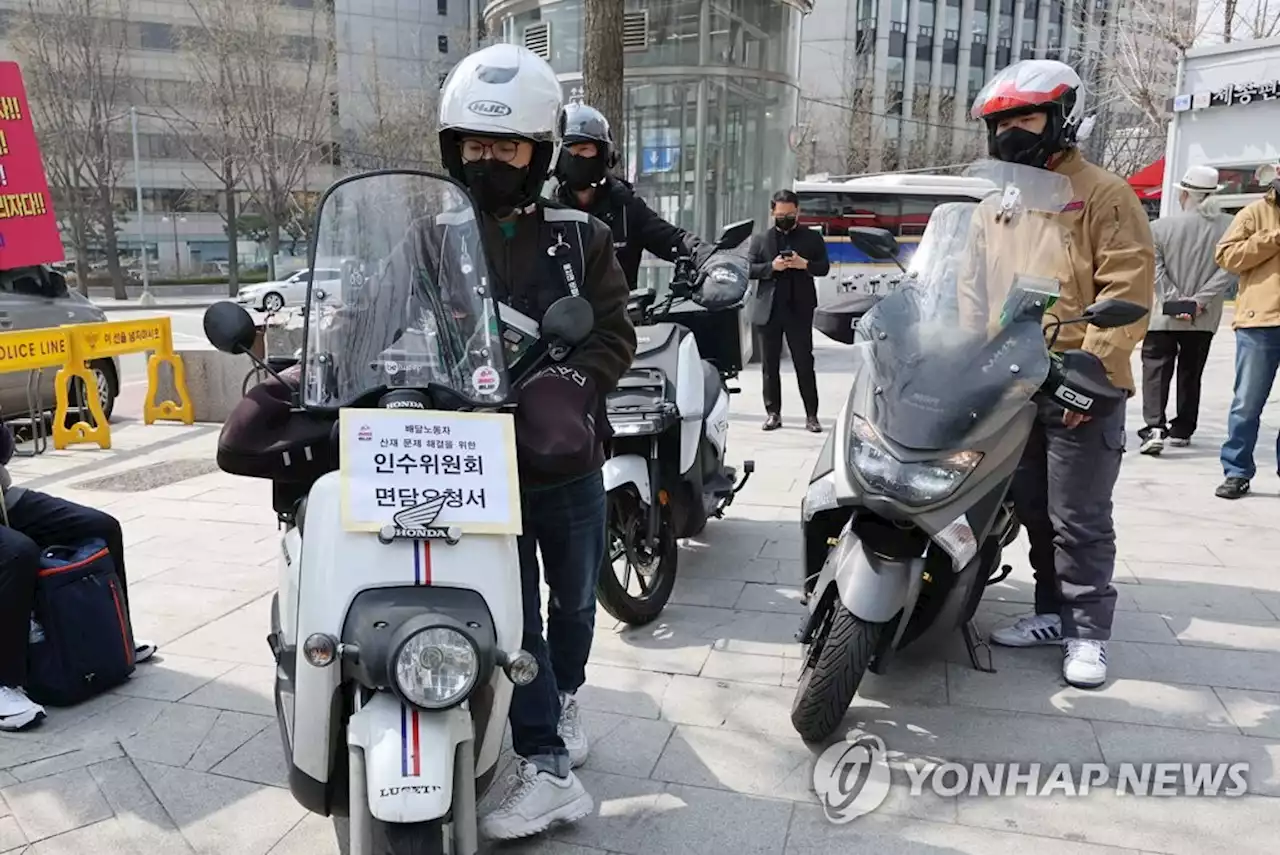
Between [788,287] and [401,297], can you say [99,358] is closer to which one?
[788,287]

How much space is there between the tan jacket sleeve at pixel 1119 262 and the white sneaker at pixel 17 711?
368 centimetres

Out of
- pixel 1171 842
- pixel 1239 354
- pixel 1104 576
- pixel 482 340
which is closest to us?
pixel 482 340

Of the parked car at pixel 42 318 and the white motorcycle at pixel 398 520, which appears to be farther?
the parked car at pixel 42 318

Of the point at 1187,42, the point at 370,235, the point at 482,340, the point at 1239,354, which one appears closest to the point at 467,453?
the point at 482,340

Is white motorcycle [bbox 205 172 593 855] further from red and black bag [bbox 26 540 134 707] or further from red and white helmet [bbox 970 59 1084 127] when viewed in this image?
red and white helmet [bbox 970 59 1084 127]

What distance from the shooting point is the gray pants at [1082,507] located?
3.53 metres

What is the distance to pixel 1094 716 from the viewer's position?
331cm

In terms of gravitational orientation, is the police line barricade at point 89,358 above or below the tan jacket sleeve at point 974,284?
below

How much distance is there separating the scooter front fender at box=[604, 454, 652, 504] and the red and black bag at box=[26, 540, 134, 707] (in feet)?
5.80

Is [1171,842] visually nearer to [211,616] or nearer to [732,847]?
[732,847]

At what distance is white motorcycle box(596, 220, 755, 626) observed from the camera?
3.91 m

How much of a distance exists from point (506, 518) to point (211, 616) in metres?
2.68

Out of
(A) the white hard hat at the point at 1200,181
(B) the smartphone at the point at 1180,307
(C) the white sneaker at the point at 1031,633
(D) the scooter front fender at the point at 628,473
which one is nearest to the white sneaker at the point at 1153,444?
(B) the smartphone at the point at 1180,307

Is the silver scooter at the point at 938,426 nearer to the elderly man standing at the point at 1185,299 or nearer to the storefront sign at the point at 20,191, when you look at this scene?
the elderly man standing at the point at 1185,299
